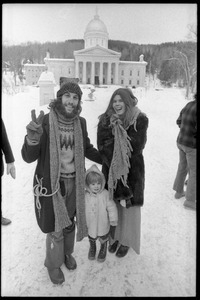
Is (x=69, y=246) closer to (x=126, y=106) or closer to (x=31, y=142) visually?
(x=31, y=142)

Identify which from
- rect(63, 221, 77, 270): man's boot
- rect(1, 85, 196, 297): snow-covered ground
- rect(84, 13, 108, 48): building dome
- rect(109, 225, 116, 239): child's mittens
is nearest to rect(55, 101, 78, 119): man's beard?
rect(1, 85, 196, 297): snow-covered ground

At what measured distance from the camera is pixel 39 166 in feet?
5.44

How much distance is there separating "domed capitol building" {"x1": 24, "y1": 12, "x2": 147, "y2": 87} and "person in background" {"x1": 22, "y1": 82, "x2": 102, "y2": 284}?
67cm

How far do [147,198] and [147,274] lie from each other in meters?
1.23

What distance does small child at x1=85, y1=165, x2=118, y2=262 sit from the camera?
183cm

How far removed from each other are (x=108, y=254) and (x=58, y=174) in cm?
98

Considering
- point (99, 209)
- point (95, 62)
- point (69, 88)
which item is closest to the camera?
point (69, 88)

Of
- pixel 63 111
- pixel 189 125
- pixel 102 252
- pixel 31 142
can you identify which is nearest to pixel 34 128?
pixel 31 142

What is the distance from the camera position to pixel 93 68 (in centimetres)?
227

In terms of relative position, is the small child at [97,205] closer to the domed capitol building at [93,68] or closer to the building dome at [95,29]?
the domed capitol building at [93,68]

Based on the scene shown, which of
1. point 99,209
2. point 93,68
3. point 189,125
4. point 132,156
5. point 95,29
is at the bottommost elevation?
point 99,209

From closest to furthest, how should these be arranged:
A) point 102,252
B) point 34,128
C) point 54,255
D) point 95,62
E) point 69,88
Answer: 1. point 34,128
2. point 69,88
3. point 54,255
4. point 102,252
5. point 95,62

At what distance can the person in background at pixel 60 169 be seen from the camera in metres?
1.57

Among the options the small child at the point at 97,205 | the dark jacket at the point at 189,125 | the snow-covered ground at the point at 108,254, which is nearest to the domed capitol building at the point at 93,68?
the snow-covered ground at the point at 108,254
